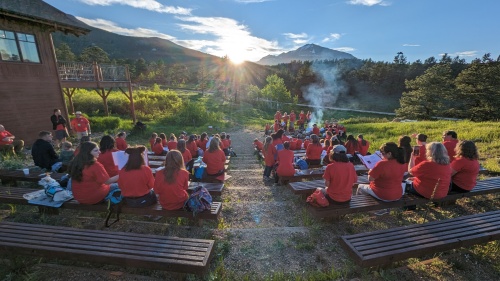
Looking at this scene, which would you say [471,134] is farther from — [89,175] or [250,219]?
[89,175]

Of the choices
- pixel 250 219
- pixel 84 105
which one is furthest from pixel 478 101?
pixel 84 105

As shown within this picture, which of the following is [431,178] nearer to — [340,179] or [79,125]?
[340,179]

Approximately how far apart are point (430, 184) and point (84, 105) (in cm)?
2845

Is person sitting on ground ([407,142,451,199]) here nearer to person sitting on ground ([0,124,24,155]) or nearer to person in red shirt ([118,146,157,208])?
person in red shirt ([118,146,157,208])

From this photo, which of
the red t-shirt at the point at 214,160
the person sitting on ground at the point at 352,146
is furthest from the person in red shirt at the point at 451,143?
the red t-shirt at the point at 214,160

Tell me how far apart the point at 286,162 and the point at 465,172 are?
405 centimetres

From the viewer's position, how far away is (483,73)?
1078 inches

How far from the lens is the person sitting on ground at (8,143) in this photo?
881 centimetres

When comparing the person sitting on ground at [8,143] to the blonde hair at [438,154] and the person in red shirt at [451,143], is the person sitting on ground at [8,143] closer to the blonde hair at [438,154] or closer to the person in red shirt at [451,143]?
the blonde hair at [438,154]

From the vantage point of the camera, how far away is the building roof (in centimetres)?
1051

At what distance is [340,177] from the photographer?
430 cm

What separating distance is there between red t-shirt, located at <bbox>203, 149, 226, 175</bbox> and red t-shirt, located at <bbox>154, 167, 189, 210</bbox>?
2.24 meters

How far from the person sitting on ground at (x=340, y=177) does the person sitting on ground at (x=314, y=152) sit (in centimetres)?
372

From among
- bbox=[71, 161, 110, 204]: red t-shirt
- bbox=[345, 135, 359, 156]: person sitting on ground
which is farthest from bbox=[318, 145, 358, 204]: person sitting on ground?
bbox=[345, 135, 359, 156]: person sitting on ground
